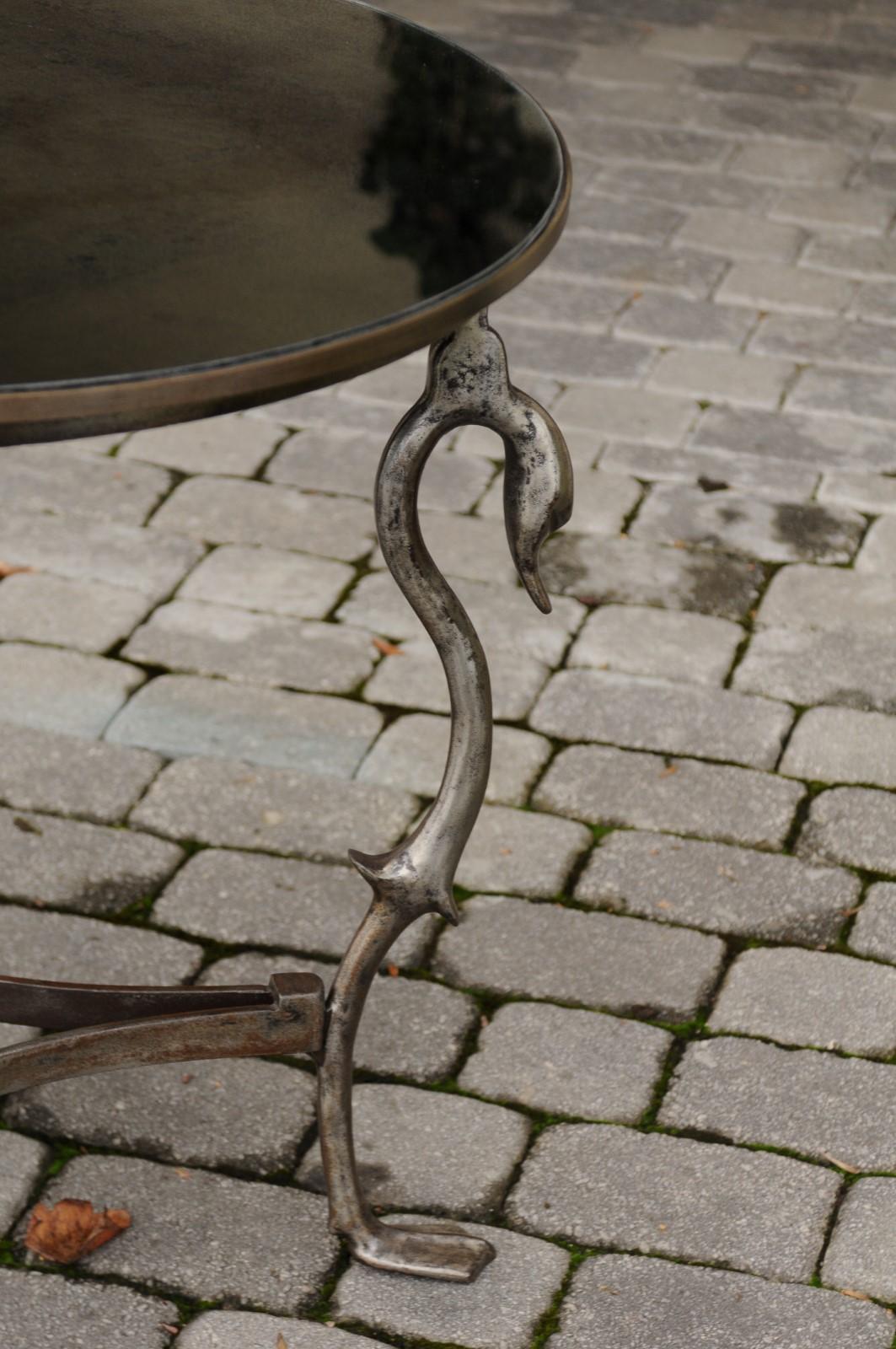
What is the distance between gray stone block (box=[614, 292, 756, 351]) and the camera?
442cm

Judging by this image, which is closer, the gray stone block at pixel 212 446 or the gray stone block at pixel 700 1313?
the gray stone block at pixel 700 1313

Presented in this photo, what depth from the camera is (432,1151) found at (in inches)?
89.6

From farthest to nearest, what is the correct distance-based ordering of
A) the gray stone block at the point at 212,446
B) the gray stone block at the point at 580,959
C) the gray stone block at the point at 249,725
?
the gray stone block at the point at 212,446
the gray stone block at the point at 249,725
the gray stone block at the point at 580,959

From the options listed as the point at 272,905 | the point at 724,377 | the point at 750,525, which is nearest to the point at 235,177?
the point at 272,905

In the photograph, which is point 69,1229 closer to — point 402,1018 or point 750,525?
point 402,1018

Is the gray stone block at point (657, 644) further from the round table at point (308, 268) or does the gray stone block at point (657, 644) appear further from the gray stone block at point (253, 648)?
the round table at point (308, 268)

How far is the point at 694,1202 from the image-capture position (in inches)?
86.6

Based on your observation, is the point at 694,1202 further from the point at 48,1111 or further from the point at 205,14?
the point at 205,14

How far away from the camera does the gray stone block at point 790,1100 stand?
7.50 ft

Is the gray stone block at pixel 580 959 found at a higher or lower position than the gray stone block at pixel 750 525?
lower

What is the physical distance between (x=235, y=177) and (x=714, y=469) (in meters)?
2.03

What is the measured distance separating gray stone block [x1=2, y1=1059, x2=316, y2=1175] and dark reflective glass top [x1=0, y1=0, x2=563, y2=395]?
3.52 feet

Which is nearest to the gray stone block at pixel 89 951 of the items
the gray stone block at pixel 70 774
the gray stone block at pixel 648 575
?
the gray stone block at pixel 70 774

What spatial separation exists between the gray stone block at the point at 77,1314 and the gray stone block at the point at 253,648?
132 cm
